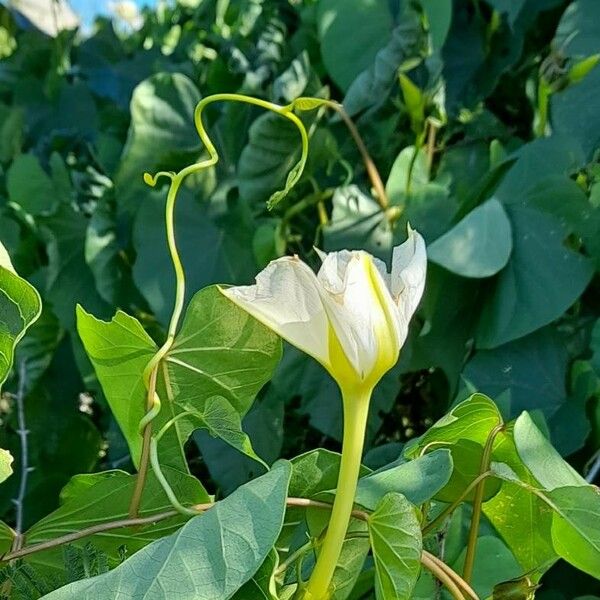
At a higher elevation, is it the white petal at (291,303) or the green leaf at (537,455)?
the white petal at (291,303)

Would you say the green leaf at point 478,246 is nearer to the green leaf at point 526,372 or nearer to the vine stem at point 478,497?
the green leaf at point 526,372

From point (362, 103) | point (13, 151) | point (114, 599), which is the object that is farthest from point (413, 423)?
point (13, 151)

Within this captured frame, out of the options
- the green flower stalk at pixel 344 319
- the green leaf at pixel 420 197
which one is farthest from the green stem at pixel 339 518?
the green leaf at pixel 420 197

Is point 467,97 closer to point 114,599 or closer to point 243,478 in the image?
point 243,478

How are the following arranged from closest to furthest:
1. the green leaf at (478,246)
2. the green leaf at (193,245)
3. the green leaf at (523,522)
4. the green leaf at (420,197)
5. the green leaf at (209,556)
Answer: the green leaf at (209,556) → the green leaf at (523,522) → the green leaf at (478,246) → the green leaf at (420,197) → the green leaf at (193,245)

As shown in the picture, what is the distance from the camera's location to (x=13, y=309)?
28cm

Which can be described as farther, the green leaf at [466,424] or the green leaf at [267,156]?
the green leaf at [267,156]

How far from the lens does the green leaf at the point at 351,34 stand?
2.59 ft

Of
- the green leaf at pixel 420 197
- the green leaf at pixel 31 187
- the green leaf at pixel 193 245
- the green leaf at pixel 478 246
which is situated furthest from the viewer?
the green leaf at pixel 31 187

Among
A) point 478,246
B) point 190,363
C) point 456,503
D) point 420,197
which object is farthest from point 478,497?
point 420,197

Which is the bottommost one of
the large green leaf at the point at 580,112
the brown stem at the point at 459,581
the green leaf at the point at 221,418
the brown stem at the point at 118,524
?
the large green leaf at the point at 580,112

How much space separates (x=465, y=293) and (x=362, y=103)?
223 millimetres

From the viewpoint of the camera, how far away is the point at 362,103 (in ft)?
2.43

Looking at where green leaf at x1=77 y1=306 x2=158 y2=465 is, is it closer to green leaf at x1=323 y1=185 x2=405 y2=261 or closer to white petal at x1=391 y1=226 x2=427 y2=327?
white petal at x1=391 y1=226 x2=427 y2=327
